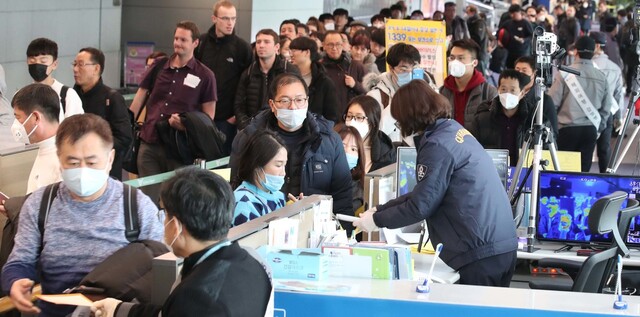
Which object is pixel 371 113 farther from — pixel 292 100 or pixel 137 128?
pixel 137 128

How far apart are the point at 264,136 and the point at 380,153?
2198mm

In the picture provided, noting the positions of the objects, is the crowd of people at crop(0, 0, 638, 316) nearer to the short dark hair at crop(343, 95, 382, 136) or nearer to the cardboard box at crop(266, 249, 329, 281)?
the short dark hair at crop(343, 95, 382, 136)

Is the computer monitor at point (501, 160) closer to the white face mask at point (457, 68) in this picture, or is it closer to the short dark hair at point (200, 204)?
the white face mask at point (457, 68)

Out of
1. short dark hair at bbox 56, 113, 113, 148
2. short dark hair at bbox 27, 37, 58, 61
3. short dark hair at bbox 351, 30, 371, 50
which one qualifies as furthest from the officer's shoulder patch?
short dark hair at bbox 351, 30, 371, 50

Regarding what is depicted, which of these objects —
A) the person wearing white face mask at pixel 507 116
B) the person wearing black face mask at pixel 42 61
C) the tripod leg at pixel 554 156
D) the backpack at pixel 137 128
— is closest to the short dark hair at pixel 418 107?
the tripod leg at pixel 554 156

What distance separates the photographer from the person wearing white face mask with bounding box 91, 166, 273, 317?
10.8ft

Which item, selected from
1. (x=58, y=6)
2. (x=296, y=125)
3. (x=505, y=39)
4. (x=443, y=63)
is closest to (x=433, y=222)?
(x=296, y=125)

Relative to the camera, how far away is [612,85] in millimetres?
12180

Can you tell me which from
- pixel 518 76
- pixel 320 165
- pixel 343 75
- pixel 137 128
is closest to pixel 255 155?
pixel 320 165

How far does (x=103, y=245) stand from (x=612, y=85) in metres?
8.97

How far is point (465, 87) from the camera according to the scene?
9.78m

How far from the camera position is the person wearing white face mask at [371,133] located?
763cm

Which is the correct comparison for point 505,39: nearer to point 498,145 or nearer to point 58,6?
point 58,6

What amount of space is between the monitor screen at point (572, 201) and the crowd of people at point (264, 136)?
3.09 ft
